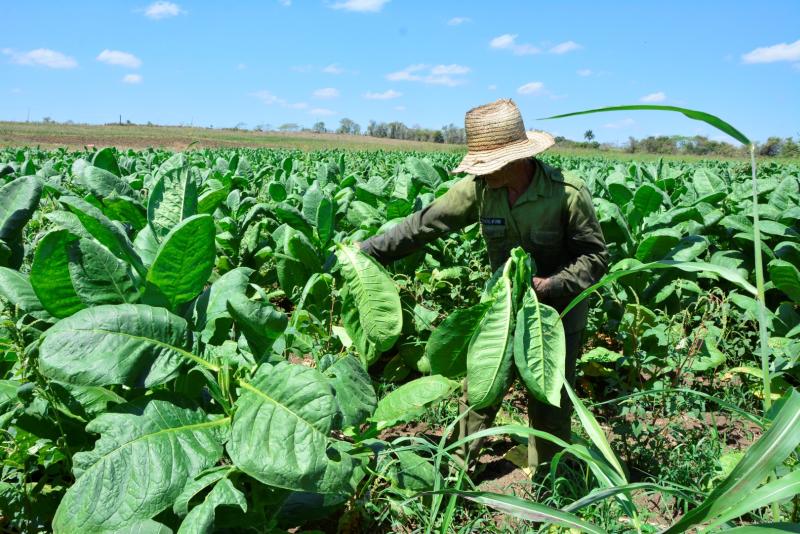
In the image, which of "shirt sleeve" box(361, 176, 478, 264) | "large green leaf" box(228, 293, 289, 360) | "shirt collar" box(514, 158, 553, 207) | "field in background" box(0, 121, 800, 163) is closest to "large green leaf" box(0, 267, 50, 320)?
"large green leaf" box(228, 293, 289, 360)

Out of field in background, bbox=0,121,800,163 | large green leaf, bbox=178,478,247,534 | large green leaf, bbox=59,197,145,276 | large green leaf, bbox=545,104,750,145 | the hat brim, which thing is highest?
field in background, bbox=0,121,800,163

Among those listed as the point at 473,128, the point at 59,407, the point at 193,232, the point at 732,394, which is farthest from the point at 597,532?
the point at 732,394

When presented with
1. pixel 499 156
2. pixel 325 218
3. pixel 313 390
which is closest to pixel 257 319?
pixel 313 390

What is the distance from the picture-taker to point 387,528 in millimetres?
2346

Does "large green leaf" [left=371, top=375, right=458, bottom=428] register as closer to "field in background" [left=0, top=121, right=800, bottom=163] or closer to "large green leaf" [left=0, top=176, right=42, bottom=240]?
"large green leaf" [left=0, top=176, right=42, bottom=240]

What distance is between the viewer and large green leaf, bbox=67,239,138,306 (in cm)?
177

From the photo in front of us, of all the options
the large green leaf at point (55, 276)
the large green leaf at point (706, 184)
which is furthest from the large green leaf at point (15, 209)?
the large green leaf at point (706, 184)

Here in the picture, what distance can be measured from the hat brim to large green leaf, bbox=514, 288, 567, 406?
1.97 feet

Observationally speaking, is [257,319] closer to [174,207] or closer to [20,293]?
[20,293]

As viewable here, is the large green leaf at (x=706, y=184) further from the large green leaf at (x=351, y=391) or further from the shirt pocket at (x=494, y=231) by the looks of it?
the large green leaf at (x=351, y=391)

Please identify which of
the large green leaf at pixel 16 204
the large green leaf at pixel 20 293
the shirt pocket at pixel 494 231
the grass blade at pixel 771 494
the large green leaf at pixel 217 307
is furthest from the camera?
the shirt pocket at pixel 494 231

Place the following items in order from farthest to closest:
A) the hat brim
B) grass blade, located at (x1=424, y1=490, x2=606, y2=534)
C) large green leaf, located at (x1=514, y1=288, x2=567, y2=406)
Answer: the hat brim < large green leaf, located at (x1=514, y1=288, x2=567, y2=406) < grass blade, located at (x1=424, y1=490, x2=606, y2=534)

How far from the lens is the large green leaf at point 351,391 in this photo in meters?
1.91

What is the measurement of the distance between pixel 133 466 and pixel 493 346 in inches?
50.6
